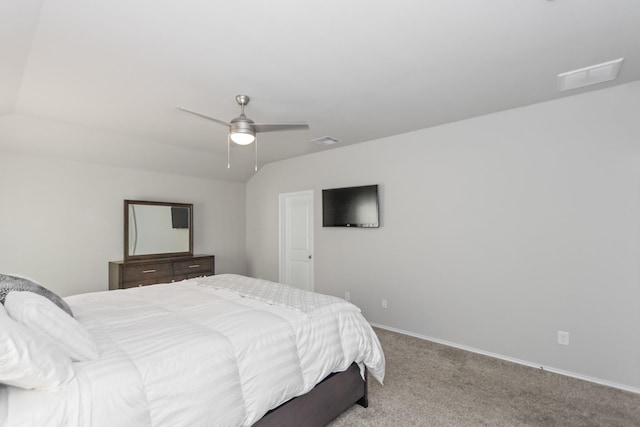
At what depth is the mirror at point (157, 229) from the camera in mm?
4625

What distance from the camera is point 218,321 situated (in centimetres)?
194

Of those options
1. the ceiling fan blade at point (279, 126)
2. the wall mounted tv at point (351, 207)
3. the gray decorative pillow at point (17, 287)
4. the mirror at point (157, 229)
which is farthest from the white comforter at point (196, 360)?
the mirror at point (157, 229)

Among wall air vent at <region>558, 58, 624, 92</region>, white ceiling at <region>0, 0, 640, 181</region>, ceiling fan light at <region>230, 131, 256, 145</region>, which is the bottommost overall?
ceiling fan light at <region>230, 131, 256, 145</region>

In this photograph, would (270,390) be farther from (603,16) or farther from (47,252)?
(47,252)

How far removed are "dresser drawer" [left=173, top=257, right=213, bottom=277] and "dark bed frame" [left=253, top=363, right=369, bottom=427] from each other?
354 centimetres

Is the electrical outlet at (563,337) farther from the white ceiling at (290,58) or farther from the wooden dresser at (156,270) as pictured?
the wooden dresser at (156,270)

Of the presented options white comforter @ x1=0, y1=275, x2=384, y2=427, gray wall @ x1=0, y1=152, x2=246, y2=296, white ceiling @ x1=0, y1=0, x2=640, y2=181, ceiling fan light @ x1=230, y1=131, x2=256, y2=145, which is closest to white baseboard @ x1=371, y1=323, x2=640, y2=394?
white comforter @ x1=0, y1=275, x2=384, y2=427

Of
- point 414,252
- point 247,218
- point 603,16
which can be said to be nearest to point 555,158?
point 603,16

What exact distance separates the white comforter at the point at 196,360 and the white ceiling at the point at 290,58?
177 cm

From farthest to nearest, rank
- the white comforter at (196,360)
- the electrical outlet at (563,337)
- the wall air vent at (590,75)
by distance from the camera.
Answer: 1. the electrical outlet at (563,337)
2. the wall air vent at (590,75)
3. the white comforter at (196,360)

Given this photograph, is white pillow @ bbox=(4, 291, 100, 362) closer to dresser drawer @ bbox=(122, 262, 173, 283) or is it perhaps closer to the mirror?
dresser drawer @ bbox=(122, 262, 173, 283)

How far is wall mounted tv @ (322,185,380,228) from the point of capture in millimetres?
4266

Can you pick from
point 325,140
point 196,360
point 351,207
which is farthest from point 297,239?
point 196,360

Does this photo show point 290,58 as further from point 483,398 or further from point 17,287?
point 483,398
